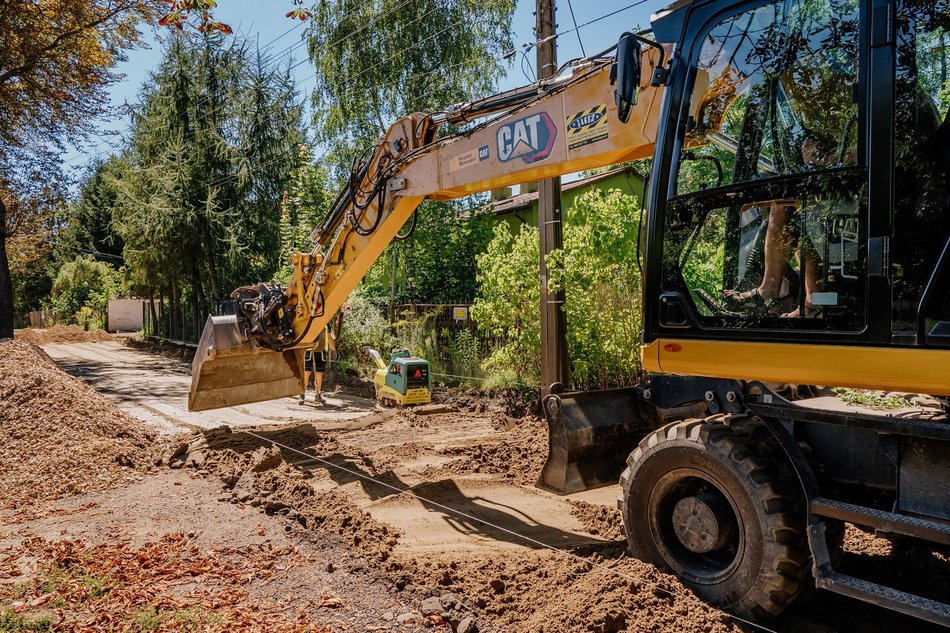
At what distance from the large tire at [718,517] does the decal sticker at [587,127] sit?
6.49 ft

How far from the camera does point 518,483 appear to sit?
661cm

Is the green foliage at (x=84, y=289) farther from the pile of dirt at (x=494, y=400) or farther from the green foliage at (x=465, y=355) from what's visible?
the pile of dirt at (x=494, y=400)

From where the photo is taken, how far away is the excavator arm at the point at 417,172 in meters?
4.27

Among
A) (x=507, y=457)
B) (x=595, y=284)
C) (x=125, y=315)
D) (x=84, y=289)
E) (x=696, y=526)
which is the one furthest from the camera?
(x=84, y=289)

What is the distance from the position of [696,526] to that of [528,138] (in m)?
2.93

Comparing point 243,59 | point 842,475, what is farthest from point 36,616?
point 243,59

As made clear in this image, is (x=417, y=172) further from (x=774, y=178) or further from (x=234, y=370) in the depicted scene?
(x=774, y=178)

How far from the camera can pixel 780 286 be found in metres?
3.29

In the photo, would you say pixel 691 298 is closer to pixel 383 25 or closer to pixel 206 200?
pixel 383 25

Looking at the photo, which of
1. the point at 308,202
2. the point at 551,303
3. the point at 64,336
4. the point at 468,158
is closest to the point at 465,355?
the point at 551,303

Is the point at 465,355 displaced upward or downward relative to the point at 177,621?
upward

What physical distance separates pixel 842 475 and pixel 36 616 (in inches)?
180

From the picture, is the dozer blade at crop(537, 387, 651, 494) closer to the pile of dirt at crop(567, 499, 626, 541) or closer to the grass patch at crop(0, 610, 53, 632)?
the pile of dirt at crop(567, 499, 626, 541)

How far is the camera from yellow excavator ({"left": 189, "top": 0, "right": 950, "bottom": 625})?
2.89 meters
